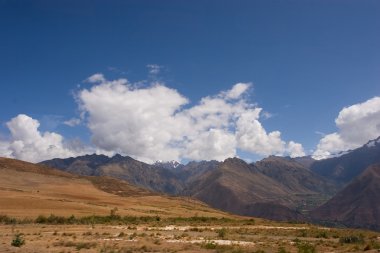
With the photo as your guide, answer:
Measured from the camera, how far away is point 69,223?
59938mm

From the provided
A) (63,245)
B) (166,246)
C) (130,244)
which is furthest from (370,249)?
(63,245)

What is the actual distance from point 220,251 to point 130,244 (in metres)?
7.51

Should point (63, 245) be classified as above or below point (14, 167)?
below

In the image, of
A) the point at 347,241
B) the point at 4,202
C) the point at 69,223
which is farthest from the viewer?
the point at 4,202

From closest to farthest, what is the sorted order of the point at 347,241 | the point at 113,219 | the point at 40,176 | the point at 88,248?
1. the point at 88,248
2. the point at 347,241
3. the point at 113,219
4. the point at 40,176

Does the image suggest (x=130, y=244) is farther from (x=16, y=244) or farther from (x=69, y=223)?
(x=69, y=223)

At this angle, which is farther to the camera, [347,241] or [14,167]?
[14,167]

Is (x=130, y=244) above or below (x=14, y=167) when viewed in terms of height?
below

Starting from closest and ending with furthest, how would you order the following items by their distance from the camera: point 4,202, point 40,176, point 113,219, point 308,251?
point 308,251, point 113,219, point 4,202, point 40,176

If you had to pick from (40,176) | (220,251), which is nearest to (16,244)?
(220,251)

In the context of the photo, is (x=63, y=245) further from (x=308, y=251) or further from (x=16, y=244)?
(x=308, y=251)

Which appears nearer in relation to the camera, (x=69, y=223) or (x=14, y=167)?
(x=69, y=223)

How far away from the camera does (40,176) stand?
586 feet

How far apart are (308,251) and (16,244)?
20068 mm
